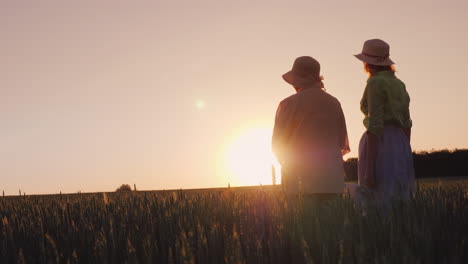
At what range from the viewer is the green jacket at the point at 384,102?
542 centimetres

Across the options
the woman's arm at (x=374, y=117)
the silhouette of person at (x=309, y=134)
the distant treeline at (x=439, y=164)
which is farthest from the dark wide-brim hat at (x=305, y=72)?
the distant treeline at (x=439, y=164)

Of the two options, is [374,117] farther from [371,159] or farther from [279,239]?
[279,239]

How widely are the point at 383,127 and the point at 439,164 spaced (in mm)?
18762

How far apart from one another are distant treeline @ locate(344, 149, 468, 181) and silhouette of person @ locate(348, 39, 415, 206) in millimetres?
17415

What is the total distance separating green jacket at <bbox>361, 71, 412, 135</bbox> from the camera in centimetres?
542

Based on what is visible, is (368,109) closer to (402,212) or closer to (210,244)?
(402,212)

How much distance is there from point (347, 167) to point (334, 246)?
21.4 metres

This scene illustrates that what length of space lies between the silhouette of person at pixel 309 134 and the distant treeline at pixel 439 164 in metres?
17.7

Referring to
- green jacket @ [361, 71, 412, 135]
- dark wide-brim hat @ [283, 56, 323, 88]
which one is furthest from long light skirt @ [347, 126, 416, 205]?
dark wide-brim hat @ [283, 56, 323, 88]

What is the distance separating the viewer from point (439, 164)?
22.6m

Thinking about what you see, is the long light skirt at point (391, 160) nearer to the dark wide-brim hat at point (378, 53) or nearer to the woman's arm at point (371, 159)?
the woman's arm at point (371, 159)

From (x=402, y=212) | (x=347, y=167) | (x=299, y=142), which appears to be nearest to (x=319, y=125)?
(x=299, y=142)

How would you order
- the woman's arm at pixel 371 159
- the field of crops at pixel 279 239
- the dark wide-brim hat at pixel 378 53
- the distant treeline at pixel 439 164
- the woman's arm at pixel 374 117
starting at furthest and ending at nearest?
the distant treeline at pixel 439 164
the dark wide-brim hat at pixel 378 53
the woman's arm at pixel 371 159
the woman's arm at pixel 374 117
the field of crops at pixel 279 239

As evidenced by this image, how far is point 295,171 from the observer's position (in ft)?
18.2
